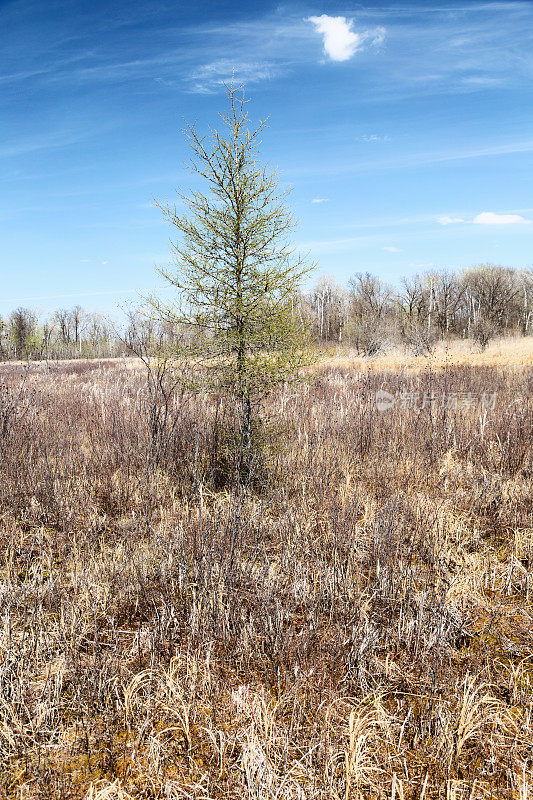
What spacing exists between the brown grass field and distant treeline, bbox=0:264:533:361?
7.52 ft

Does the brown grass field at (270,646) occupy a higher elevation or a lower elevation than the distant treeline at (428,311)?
lower

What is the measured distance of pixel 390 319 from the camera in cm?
3662

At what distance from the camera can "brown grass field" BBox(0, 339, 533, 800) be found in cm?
173

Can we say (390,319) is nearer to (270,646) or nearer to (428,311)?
(428,311)

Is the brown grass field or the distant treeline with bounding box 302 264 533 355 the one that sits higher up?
the distant treeline with bounding box 302 264 533 355

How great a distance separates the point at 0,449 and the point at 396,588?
4.41m

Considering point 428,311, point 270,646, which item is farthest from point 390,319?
point 270,646

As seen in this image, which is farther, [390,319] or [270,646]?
[390,319]

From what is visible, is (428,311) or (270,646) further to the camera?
(428,311)

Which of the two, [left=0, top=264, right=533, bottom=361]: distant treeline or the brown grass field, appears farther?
[left=0, top=264, right=533, bottom=361]: distant treeline

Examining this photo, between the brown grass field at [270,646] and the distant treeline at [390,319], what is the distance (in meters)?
2.29

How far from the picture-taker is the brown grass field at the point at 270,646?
173cm

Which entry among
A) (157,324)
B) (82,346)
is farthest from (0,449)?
(82,346)

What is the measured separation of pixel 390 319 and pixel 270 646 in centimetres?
3672
